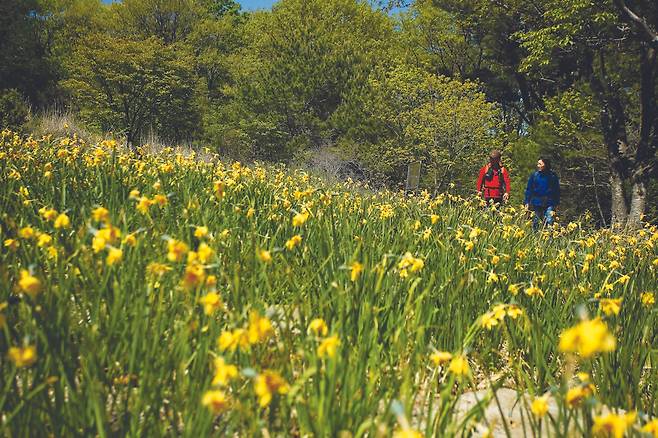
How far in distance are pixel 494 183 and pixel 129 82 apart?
665 inches

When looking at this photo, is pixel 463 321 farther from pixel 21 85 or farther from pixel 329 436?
pixel 21 85

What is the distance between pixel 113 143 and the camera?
3.70 metres

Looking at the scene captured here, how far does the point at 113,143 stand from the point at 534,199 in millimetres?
7082

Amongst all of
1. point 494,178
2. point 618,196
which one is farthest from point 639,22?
point 494,178

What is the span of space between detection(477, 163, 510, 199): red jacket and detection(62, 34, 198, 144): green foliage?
46.4 feet

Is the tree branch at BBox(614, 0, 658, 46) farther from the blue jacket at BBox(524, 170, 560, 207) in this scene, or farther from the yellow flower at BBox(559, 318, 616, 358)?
the yellow flower at BBox(559, 318, 616, 358)

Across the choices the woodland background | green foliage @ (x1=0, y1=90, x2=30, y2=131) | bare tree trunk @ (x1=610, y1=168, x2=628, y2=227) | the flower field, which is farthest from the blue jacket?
green foliage @ (x1=0, y1=90, x2=30, y2=131)

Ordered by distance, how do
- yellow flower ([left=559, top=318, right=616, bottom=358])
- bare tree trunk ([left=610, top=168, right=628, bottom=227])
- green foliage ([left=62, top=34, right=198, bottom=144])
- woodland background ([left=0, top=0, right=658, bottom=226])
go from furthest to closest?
green foliage ([left=62, top=34, right=198, bottom=144])
woodland background ([left=0, top=0, right=658, bottom=226])
bare tree trunk ([left=610, top=168, right=628, bottom=227])
yellow flower ([left=559, top=318, right=616, bottom=358])

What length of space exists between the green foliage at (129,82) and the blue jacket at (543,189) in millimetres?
14776

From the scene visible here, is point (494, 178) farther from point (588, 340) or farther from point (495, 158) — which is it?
point (588, 340)

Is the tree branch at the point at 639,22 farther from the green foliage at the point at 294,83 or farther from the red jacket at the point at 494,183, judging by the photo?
the green foliage at the point at 294,83

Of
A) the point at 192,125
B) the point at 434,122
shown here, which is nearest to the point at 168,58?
the point at 192,125

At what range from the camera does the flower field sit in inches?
46.5

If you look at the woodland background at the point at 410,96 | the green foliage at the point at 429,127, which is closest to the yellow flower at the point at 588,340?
the woodland background at the point at 410,96
